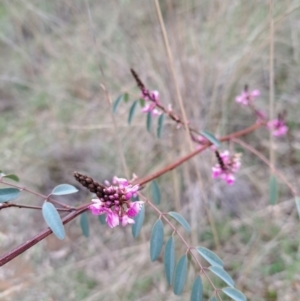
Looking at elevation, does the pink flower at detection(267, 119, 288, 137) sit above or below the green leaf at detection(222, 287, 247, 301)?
above

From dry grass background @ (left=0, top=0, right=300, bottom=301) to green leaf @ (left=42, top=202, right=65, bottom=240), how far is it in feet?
Answer: 2.18

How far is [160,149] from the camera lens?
1.91 m

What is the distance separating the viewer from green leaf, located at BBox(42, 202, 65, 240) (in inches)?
22.6

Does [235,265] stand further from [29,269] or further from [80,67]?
[80,67]

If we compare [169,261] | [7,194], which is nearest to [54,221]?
[7,194]

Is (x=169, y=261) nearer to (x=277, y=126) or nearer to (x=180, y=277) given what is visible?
(x=180, y=277)

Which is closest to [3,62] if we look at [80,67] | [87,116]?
[80,67]

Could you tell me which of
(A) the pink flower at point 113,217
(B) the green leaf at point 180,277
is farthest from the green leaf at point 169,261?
(A) the pink flower at point 113,217

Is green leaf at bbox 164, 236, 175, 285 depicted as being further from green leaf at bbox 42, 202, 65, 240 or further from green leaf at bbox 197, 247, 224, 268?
green leaf at bbox 42, 202, 65, 240

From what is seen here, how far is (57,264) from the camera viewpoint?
167 centimetres

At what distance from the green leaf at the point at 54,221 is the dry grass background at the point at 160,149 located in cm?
66

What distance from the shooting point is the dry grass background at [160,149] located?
1472 mm

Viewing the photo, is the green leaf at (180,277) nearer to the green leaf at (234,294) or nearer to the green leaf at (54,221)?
the green leaf at (234,294)

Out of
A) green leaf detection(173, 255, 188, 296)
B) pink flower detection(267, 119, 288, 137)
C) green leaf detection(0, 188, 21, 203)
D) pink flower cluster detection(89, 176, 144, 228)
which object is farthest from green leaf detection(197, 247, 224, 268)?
pink flower detection(267, 119, 288, 137)
